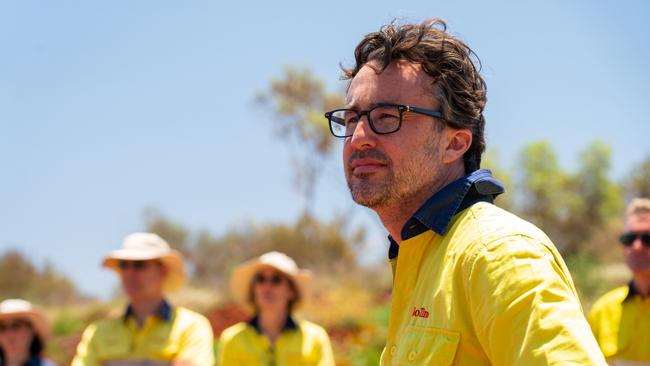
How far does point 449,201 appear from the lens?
2.33 meters

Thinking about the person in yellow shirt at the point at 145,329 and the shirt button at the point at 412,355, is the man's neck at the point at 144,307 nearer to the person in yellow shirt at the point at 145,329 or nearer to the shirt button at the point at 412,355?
the person in yellow shirt at the point at 145,329

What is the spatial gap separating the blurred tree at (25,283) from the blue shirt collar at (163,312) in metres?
17.0

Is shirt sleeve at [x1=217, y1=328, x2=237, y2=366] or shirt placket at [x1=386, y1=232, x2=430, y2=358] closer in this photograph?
shirt placket at [x1=386, y1=232, x2=430, y2=358]

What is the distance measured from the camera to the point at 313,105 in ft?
105

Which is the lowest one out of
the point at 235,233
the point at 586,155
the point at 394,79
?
the point at 235,233

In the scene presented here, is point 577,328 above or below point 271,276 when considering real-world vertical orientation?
above

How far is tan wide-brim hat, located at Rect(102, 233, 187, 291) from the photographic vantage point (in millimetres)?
7297

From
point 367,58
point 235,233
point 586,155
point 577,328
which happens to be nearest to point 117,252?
point 367,58

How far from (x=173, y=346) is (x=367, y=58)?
458 cm

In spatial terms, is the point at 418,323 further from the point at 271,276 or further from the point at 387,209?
the point at 271,276

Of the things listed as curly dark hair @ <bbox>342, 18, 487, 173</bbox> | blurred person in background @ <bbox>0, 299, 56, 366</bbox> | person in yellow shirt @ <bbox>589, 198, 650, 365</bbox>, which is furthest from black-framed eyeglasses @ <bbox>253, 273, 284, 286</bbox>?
curly dark hair @ <bbox>342, 18, 487, 173</bbox>

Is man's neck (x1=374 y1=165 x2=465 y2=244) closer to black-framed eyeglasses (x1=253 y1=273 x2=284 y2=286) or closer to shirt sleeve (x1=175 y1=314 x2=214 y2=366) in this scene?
shirt sleeve (x1=175 y1=314 x2=214 y2=366)

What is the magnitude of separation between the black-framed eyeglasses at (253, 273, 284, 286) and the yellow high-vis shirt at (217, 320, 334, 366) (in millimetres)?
535

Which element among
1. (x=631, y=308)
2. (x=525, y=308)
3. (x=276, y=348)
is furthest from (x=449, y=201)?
(x=276, y=348)
